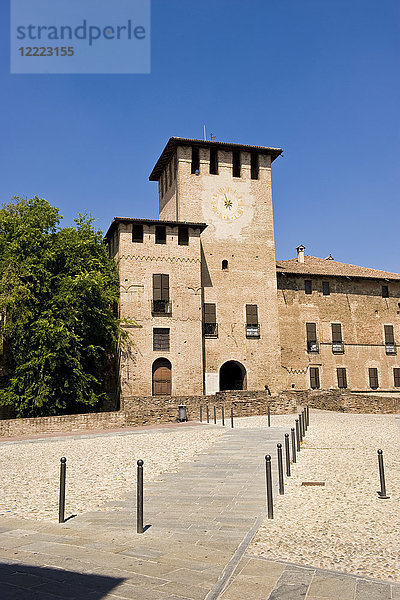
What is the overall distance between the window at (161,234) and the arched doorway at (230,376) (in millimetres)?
9534

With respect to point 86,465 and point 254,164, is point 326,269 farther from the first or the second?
point 86,465

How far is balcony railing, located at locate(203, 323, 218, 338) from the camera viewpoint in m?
33.8

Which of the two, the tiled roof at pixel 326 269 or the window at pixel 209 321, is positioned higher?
the tiled roof at pixel 326 269

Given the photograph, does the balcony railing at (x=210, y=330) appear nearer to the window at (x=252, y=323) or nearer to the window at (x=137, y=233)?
the window at (x=252, y=323)

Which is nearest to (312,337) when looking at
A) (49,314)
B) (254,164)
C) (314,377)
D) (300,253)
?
(314,377)

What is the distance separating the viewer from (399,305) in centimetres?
4097

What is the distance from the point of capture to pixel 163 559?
5578 millimetres

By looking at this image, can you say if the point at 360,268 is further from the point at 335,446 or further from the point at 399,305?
the point at 335,446

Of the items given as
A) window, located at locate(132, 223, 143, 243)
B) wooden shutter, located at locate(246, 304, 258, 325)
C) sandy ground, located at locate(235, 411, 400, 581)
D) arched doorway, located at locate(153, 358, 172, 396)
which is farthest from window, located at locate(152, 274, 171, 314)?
sandy ground, located at locate(235, 411, 400, 581)

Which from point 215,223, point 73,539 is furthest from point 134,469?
point 215,223

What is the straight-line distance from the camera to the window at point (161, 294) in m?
31.9

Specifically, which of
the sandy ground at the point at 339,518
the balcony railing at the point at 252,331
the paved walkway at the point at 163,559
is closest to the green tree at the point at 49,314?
the balcony railing at the point at 252,331

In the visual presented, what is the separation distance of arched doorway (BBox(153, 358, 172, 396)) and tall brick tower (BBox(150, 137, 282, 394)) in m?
2.82

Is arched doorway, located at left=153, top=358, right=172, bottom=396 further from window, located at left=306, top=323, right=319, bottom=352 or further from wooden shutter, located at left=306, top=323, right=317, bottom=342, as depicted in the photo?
wooden shutter, located at left=306, top=323, right=317, bottom=342
